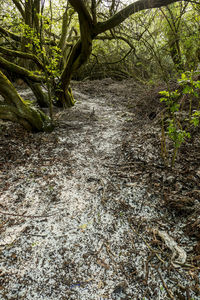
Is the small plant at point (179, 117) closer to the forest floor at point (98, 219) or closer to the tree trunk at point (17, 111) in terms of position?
the forest floor at point (98, 219)

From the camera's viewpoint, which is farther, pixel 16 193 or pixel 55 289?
pixel 16 193

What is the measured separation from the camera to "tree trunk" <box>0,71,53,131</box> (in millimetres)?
3621

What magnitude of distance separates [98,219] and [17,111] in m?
2.92

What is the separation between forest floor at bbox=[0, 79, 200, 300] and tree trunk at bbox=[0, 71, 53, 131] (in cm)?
29

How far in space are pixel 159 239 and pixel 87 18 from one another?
14.3 ft

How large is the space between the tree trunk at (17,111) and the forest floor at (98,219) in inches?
11.5

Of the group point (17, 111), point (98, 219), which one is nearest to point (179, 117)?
point (98, 219)

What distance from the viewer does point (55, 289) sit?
1.60m

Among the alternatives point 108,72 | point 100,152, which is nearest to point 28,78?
point 100,152

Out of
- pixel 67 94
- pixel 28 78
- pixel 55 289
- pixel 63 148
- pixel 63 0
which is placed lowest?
pixel 55 289

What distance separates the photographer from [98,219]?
2.27 metres

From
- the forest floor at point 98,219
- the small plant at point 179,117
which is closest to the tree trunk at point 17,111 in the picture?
the forest floor at point 98,219

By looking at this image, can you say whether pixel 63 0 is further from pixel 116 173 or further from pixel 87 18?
pixel 116 173

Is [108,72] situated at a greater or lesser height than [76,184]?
greater
